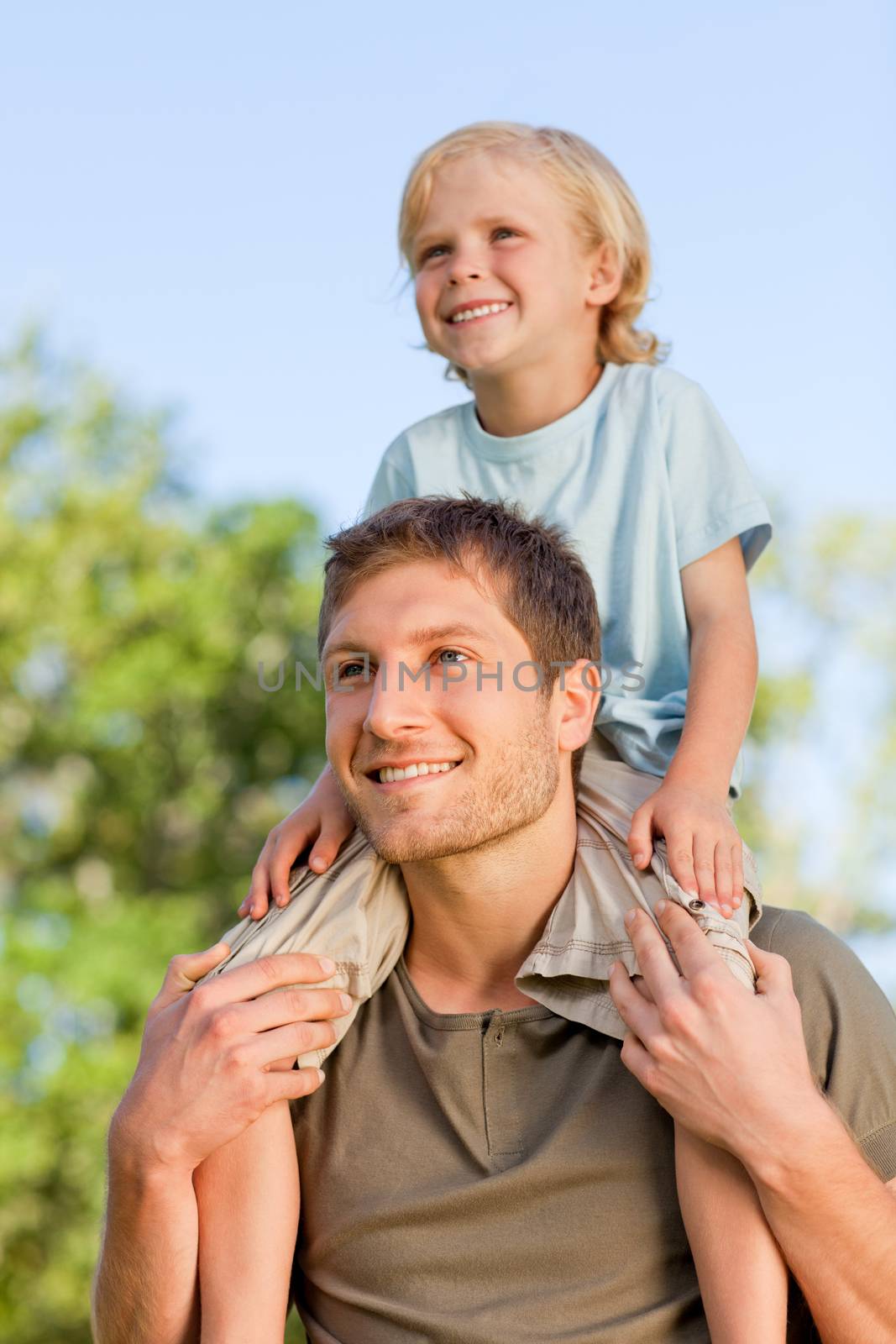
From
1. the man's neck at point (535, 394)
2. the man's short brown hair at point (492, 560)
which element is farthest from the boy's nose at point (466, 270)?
the man's short brown hair at point (492, 560)

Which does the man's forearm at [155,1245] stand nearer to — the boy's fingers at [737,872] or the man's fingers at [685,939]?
the man's fingers at [685,939]

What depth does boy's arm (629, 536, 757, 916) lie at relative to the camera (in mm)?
2334

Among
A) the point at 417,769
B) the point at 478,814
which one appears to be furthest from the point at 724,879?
the point at 417,769

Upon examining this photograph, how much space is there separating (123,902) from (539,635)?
12111 mm

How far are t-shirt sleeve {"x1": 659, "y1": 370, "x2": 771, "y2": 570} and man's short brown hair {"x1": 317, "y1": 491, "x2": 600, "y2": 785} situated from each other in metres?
0.31

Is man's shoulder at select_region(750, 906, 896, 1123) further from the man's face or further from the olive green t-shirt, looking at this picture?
the man's face

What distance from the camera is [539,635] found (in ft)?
8.42

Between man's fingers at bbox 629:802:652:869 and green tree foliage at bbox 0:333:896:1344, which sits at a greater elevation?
green tree foliage at bbox 0:333:896:1344

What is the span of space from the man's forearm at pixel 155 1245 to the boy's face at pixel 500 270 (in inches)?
67.0

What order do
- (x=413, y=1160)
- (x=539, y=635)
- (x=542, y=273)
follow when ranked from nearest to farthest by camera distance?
(x=413, y=1160)
(x=539, y=635)
(x=542, y=273)

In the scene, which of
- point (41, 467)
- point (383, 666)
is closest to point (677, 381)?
point (383, 666)

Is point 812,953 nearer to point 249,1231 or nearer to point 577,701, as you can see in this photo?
point 577,701

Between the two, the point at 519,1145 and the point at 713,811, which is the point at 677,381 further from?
the point at 519,1145

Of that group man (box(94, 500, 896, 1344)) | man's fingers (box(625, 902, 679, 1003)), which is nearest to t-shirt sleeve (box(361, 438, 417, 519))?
man (box(94, 500, 896, 1344))
